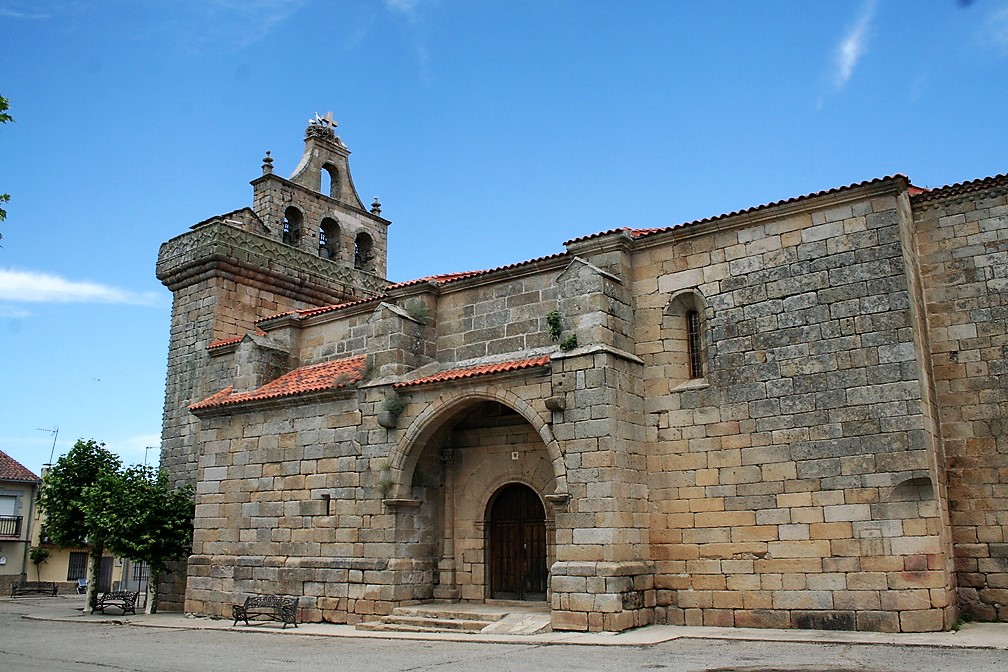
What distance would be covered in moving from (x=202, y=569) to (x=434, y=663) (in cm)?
865

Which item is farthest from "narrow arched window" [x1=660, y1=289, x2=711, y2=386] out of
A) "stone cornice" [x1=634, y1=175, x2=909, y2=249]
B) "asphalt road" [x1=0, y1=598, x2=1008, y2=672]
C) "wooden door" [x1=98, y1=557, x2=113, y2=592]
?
"wooden door" [x1=98, y1=557, x2=113, y2=592]

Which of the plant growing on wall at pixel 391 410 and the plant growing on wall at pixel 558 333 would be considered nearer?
the plant growing on wall at pixel 558 333

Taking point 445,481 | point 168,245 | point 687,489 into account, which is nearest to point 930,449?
point 687,489

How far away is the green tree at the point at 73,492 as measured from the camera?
824 inches

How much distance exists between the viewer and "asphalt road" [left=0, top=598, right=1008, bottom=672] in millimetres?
8680

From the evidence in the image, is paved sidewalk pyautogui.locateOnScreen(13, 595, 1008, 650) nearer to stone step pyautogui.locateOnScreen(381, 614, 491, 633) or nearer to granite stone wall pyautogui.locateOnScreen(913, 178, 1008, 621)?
stone step pyautogui.locateOnScreen(381, 614, 491, 633)

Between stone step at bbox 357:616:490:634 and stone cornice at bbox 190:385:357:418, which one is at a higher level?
stone cornice at bbox 190:385:357:418

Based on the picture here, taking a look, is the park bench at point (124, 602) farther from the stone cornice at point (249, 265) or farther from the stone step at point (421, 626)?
the stone step at point (421, 626)

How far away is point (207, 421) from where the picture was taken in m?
17.4

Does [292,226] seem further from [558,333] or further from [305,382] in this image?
[558,333]

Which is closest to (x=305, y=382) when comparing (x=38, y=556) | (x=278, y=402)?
(x=278, y=402)

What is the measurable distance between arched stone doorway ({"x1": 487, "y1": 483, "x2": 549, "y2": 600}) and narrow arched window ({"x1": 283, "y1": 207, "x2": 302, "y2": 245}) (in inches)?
424

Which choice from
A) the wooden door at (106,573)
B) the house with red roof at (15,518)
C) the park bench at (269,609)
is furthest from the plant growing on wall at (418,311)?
the wooden door at (106,573)

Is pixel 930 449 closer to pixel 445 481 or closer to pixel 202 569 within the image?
pixel 445 481
